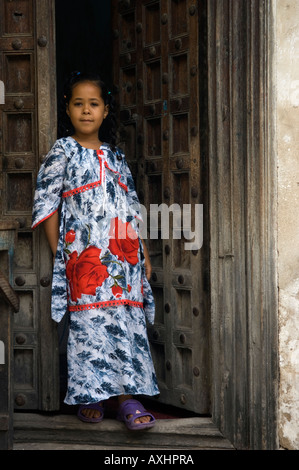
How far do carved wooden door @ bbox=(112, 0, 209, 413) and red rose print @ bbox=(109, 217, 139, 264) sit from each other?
27cm

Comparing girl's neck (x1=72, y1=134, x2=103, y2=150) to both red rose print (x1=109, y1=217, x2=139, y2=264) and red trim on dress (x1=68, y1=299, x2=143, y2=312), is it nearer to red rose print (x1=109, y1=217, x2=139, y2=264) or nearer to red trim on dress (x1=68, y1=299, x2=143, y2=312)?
red rose print (x1=109, y1=217, x2=139, y2=264)

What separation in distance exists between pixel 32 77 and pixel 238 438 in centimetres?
216

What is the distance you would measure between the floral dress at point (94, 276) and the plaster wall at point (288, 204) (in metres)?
0.77

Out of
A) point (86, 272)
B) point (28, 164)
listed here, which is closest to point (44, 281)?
point (86, 272)

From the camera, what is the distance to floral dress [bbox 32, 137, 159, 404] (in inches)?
142

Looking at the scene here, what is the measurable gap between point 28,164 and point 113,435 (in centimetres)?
149

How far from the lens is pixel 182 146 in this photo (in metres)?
3.88

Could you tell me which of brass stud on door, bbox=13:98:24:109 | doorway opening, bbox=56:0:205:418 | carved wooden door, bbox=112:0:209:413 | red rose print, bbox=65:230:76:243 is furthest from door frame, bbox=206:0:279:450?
doorway opening, bbox=56:0:205:418

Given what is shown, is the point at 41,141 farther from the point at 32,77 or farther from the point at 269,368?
the point at 269,368

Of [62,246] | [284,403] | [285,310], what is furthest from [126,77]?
[284,403]

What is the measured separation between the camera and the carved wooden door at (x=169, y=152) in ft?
12.4

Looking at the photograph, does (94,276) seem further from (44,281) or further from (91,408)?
(91,408)

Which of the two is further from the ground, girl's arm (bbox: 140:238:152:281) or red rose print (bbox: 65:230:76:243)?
red rose print (bbox: 65:230:76:243)

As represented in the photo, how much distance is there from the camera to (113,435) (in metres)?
3.64
